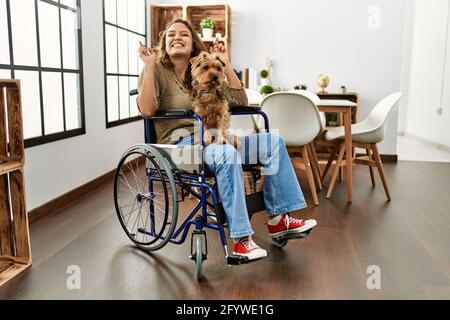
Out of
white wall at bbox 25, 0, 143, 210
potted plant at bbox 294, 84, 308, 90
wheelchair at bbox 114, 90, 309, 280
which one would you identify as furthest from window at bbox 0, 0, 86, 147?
potted plant at bbox 294, 84, 308, 90

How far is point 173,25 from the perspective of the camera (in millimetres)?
2117

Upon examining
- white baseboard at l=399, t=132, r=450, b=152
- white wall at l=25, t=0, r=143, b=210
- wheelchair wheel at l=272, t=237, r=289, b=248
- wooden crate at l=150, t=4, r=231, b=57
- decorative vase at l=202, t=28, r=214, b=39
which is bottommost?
white baseboard at l=399, t=132, r=450, b=152

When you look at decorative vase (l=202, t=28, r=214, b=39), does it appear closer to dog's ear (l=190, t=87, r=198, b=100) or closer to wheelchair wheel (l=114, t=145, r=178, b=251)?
wheelchair wheel (l=114, t=145, r=178, b=251)

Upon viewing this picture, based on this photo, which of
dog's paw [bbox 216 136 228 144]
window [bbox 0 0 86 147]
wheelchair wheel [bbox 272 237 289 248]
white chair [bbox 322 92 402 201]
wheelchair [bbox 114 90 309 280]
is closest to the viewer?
wheelchair [bbox 114 90 309 280]

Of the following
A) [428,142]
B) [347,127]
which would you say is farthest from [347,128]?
[428,142]

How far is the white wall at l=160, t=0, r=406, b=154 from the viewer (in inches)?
183

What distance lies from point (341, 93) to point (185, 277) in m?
3.27

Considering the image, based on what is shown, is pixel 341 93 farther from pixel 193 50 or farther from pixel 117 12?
pixel 193 50

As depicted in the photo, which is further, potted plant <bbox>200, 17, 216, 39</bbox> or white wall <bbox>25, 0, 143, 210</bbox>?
potted plant <bbox>200, 17, 216, 39</bbox>

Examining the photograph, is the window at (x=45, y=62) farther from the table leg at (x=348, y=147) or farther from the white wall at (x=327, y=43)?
the white wall at (x=327, y=43)

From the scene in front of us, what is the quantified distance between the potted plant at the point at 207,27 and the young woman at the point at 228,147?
2.56 metres

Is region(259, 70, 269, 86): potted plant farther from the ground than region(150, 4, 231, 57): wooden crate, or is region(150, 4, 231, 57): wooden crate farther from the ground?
region(150, 4, 231, 57): wooden crate

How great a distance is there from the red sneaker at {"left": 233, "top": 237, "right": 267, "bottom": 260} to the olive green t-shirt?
566 mm

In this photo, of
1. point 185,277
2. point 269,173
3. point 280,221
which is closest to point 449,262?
point 280,221
